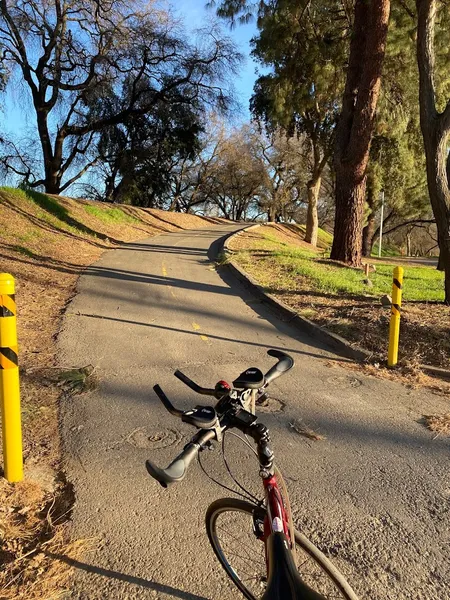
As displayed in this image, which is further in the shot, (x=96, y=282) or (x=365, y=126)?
(x=365, y=126)

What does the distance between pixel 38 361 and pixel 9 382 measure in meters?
2.59

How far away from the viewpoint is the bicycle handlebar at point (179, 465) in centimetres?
143

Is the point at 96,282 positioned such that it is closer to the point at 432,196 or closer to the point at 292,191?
the point at 432,196

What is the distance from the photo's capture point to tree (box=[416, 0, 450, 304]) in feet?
25.3

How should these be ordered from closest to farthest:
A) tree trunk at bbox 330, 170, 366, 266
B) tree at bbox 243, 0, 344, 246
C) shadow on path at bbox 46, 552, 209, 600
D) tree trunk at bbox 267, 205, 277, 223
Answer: shadow on path at bbox 46, 552, 209, 600
tree trunk at bbox 330, 170, 366, 266
tree at bbox 243, 0, 344, 246
tree trunk at bbox 267, 205, 277, 223

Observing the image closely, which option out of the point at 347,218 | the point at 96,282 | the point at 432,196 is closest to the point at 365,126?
the point at 347,218

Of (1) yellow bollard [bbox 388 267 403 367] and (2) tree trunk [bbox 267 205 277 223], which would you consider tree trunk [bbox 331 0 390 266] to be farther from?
(2) tree trunk [bbox 267 205 277 223]

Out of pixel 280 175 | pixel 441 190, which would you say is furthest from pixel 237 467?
pixel 280 175

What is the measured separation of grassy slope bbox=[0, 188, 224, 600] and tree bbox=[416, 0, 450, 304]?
6277 mm

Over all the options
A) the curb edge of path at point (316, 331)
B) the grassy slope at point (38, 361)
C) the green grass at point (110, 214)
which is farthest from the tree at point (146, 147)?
the curb edge of path at point (316, 331)

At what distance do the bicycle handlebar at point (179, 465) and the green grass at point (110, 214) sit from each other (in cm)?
2158

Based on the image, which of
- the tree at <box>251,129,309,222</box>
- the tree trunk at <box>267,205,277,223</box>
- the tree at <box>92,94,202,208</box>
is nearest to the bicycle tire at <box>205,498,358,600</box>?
the tree at <box>92,94,202,208</box>

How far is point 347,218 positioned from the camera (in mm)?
13203

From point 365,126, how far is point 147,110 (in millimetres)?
17994
